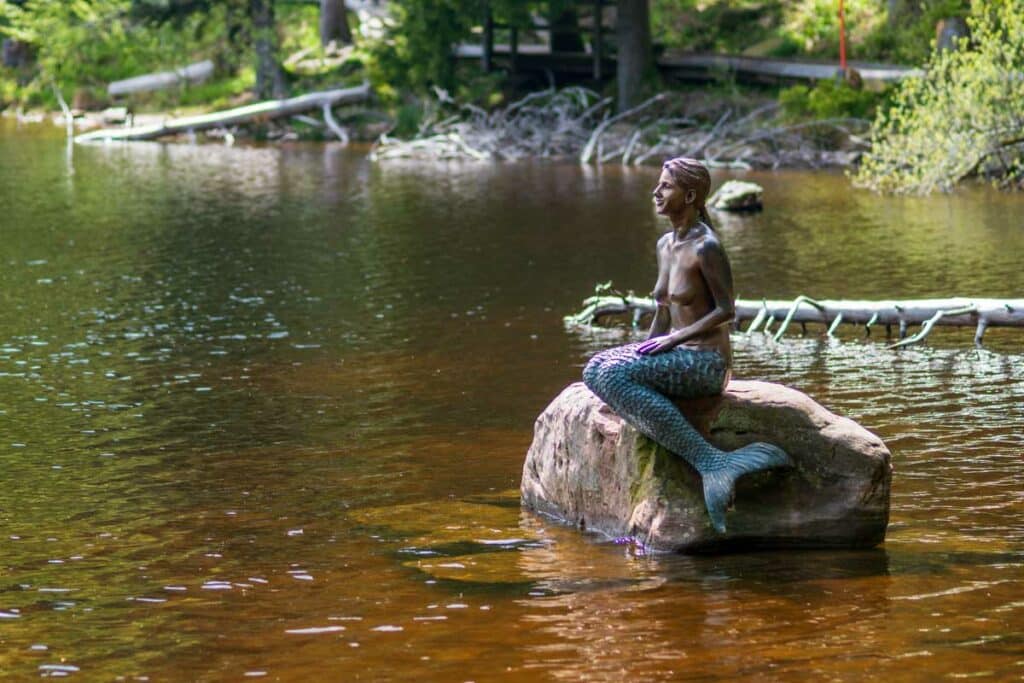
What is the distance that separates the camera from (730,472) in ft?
32.2

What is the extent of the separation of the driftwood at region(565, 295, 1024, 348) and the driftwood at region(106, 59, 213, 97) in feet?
152

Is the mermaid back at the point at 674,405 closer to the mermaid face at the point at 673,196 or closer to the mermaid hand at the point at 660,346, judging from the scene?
the mermaid hand at the point at 660,346

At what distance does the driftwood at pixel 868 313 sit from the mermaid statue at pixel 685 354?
28.1ft

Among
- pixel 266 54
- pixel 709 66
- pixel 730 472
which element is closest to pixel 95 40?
pixel 266 54

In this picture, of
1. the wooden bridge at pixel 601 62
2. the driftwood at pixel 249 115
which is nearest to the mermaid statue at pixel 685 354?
the wooden bridge at pixel 601 62

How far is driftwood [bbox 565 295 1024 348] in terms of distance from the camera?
60.0 feet

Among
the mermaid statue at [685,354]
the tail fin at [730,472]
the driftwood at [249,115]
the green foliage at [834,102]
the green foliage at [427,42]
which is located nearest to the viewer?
the tail fin at [730,472]

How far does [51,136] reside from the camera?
56.8m

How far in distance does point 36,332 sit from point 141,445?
6.63 meters

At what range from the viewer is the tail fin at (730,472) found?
385 inches

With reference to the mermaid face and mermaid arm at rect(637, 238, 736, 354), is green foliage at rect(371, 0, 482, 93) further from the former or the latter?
mermaid arm at rect(637, 238, 736, 354)

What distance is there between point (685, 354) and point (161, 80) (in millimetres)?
56436

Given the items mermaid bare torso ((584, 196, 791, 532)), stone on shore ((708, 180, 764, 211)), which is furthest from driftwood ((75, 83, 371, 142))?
mermaid bare torso ((584, 196, 791, 532))

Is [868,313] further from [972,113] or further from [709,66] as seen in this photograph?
[709,66]
